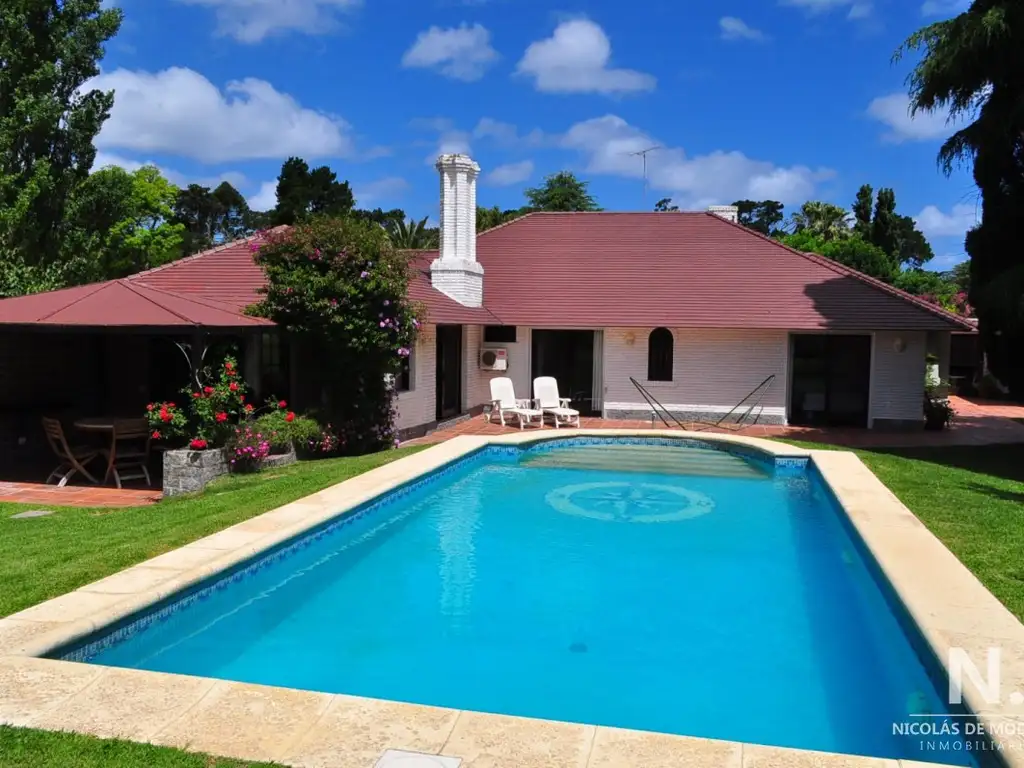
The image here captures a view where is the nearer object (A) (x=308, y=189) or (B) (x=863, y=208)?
(B) (x=863, y=208)

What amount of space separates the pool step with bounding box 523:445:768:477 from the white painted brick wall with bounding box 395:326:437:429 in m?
3.08

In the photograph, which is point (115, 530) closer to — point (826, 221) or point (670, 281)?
point (670, 281)

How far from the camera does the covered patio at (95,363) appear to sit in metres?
11.3

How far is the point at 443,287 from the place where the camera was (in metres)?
19.9

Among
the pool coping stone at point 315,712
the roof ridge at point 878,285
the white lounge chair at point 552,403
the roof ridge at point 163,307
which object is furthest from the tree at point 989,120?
the roof ridge at point 163,307

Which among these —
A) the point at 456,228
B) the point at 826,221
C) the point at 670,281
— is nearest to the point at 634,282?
the point at 670,281

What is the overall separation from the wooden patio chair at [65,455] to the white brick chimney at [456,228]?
32.0ft

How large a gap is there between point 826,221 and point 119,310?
162 feet

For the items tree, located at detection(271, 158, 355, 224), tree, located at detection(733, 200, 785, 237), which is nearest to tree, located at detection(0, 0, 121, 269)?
tree, located at detection(271, 158, 355, 224)

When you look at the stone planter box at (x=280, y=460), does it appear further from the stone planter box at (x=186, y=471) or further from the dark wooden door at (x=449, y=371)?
the dark wooden door at (x=449, y=371)

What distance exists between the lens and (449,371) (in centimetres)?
1942

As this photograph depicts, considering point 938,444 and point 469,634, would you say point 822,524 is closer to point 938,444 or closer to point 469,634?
point 469,634

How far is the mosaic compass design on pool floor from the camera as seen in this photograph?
1088 cm

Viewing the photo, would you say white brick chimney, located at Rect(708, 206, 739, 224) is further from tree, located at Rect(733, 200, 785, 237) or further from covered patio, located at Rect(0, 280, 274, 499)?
tree, located at Rect(733, 200, 785, 237)
